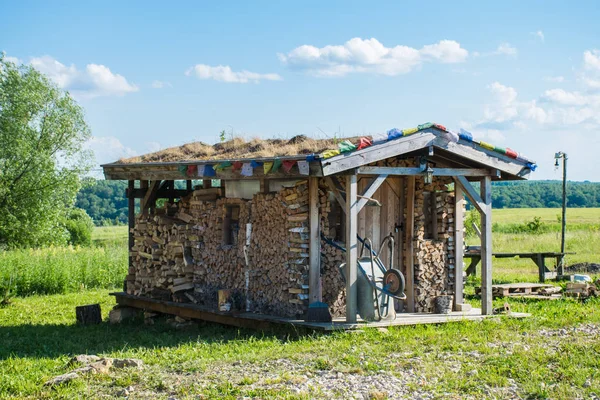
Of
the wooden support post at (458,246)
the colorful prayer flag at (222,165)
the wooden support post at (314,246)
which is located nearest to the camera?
the wooden support post at (314,246)

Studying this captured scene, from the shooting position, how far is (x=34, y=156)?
33.7m

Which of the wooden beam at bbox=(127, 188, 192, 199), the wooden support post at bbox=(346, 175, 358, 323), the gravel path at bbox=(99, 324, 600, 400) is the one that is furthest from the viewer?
the wooden beam at bbox=(127, 188, 192, 199)

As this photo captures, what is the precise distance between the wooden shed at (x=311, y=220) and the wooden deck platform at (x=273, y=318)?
40mm

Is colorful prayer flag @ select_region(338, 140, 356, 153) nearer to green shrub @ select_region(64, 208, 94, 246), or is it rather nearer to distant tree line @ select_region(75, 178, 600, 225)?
green shrub @ select_region(64, 208, 94, 246)

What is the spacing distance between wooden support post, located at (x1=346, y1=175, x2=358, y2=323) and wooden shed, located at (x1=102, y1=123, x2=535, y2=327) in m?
0.01

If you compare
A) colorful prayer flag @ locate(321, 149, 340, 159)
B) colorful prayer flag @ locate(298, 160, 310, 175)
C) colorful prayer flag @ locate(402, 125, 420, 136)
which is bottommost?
colorful prayer flag @ locate(298, 160, 310, 175)

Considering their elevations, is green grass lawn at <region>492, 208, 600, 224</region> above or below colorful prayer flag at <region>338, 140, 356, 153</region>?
below

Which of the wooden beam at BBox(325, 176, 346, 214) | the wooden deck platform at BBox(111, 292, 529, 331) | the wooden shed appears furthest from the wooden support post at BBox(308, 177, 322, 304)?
the wooden deck platform at BBox(111, 292, 529, 331)

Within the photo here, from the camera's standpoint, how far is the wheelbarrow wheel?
11.1 m

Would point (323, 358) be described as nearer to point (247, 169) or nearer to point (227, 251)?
point (247, 169)

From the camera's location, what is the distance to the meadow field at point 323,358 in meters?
8.26

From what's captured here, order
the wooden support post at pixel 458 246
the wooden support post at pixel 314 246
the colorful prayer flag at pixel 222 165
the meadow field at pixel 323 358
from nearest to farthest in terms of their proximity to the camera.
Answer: the meadow field at pixel 323 358, the wooden support post at pixel 314 246, the colorful prayer flag at pixel 222 165, the wooden support post at pixel 458 246

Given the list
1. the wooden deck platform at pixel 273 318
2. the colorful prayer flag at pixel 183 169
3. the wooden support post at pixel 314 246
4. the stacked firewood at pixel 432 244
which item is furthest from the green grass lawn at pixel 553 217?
the wooden support post at pixel 314 246

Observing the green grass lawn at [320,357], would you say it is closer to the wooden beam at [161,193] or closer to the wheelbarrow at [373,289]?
the wheelbarrow at [373,289]
